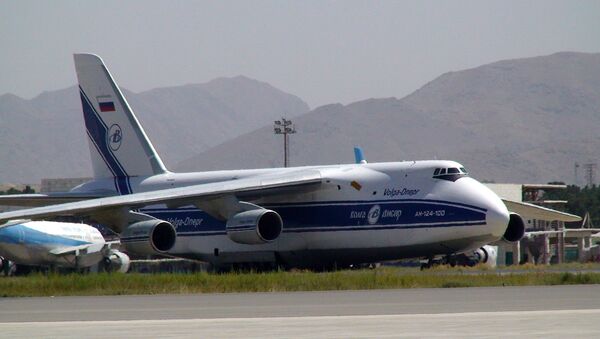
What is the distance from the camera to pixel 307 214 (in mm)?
40281

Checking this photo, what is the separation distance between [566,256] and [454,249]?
38.2 metres

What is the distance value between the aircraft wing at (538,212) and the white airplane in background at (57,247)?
50.1 ft

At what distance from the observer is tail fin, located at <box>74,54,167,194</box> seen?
1766 inches

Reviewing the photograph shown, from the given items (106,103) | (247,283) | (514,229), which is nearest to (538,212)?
(514,229)

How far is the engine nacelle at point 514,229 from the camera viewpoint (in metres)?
40.3

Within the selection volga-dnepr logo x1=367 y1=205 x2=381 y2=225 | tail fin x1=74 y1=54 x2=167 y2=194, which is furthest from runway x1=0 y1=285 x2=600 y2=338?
tail fin x1=74 y1=54 x2=167 y2=194

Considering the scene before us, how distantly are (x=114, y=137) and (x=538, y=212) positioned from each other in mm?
15051

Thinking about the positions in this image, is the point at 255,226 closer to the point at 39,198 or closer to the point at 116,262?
the point at 39,198

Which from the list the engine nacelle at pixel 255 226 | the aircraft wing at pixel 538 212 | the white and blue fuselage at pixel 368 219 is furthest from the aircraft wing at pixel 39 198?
the aircraft wing at pixel 538 212

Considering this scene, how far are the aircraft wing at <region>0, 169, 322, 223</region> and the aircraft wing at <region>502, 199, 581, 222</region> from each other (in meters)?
8.19

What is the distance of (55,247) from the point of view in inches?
1938

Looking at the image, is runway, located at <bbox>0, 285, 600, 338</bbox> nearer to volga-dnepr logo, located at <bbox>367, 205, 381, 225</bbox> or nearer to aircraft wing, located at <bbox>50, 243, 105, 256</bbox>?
volga-dnepr logo, located at <bbox>367, 205, 381, 225</bbox>

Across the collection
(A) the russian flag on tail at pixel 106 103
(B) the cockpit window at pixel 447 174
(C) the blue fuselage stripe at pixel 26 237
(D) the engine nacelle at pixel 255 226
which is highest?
(A) the russian flag on tail at pixel 106 103

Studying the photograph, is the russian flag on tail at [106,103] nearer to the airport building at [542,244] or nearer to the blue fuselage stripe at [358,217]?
the blue fuselage stripe at [358,217]
